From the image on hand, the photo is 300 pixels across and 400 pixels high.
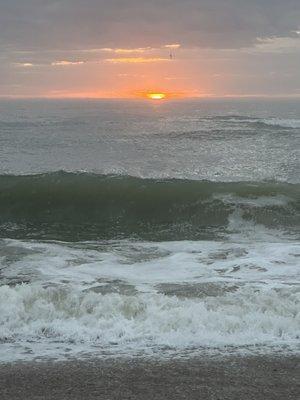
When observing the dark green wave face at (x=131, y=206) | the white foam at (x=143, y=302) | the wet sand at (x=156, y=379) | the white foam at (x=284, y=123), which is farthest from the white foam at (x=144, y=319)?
the white foam at (x=284, y=123)

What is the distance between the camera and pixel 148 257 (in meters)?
10.5

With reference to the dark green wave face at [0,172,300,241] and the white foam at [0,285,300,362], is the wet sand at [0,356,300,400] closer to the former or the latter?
the white foam at [0,285,300,362]

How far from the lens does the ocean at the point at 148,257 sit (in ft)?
21.0

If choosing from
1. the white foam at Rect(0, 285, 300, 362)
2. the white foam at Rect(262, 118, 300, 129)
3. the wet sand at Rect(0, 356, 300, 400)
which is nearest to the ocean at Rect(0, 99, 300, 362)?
the white foam at Rect(0, 285, 300, 362)

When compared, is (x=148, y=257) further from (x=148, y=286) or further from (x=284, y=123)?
(x=284, y=123)

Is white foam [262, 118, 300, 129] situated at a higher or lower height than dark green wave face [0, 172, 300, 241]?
higher

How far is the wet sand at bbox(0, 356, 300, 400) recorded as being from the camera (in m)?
4.86

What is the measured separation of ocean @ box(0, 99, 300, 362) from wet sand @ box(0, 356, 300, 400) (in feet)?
0.96

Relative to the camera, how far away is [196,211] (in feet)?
54.4

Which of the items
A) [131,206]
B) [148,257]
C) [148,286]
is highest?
[148,286]

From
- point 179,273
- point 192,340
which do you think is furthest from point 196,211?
point 192,340

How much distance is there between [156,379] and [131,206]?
12.5 m

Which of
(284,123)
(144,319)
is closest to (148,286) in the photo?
(144,319)

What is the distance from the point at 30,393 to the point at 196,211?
12.1m
